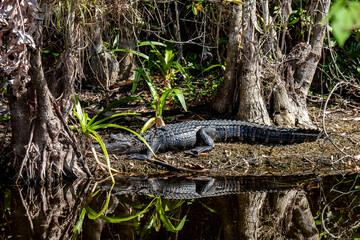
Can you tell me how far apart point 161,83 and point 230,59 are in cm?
173

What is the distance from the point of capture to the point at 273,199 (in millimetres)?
4074

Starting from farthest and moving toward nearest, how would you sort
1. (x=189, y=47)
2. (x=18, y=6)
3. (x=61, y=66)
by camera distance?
(x=189, y=47)
(x=61, y=66)
(x=18, y=6)

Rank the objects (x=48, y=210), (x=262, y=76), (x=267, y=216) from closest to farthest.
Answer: (x=267, y=216) → (x=48, y=210) → (x=262, y=76)

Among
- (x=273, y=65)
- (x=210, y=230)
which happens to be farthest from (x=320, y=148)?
(x=210, y=230)

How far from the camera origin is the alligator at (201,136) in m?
5.53

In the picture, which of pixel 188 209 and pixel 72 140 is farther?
pixel 72 140

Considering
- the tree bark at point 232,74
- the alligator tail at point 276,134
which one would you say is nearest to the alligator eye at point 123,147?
the alligator tail at point 276,134

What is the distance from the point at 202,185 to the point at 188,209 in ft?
2.24

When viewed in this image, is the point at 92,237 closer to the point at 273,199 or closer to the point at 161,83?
the point at 273,199

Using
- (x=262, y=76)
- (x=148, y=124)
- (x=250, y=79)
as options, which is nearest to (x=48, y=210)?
(x=148, y=124)

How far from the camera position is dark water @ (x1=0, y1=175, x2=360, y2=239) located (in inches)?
135

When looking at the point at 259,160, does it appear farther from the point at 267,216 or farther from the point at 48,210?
the point at 48,210

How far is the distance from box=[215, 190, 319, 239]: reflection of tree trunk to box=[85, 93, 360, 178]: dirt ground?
2.40 ft

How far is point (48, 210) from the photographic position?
3879 millimetres
